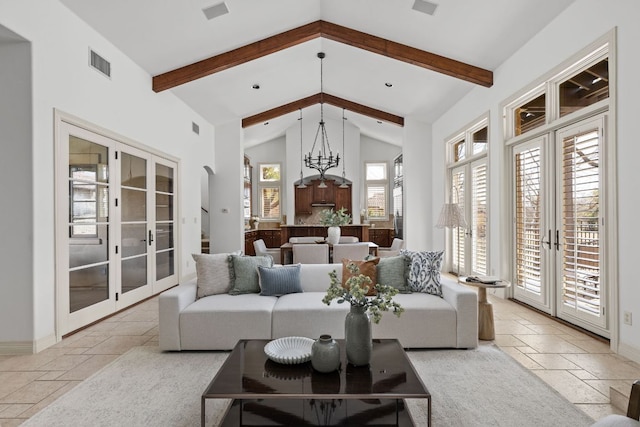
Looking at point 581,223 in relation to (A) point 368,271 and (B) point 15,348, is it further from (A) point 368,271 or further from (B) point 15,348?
(B) point 15,348

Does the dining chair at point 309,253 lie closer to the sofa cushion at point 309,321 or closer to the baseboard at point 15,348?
the sofa cushion at point 309,321

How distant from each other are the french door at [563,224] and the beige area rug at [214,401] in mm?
1369

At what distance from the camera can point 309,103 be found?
9.27 m

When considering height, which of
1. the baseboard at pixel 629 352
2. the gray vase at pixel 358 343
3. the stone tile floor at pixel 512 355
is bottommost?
the stone tile floor at pixel 512 355

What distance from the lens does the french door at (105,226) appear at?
3760 millimetres

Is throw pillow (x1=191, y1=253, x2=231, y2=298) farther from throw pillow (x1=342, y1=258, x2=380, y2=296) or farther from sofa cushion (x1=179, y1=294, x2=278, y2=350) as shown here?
throw pillow (x1=342, y1=258, x2=380, y2=296)

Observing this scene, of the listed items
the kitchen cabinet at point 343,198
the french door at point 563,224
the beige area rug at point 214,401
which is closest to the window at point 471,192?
the french door at point 563,224

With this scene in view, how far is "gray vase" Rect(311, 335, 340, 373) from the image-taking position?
198 cm

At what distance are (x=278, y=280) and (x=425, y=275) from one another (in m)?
1.43

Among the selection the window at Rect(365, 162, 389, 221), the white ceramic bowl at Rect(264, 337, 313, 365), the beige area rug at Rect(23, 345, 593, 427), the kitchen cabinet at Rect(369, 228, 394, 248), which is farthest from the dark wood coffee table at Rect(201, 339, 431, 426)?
the window at Rect(365, 162, 389, 221)

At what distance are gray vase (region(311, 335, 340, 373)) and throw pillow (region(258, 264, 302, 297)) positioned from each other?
5.39 ft

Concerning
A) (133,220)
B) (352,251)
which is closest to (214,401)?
(352,251)

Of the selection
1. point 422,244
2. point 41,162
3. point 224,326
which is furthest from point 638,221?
point 422,244

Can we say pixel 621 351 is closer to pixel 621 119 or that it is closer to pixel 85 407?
pixel 621 119
